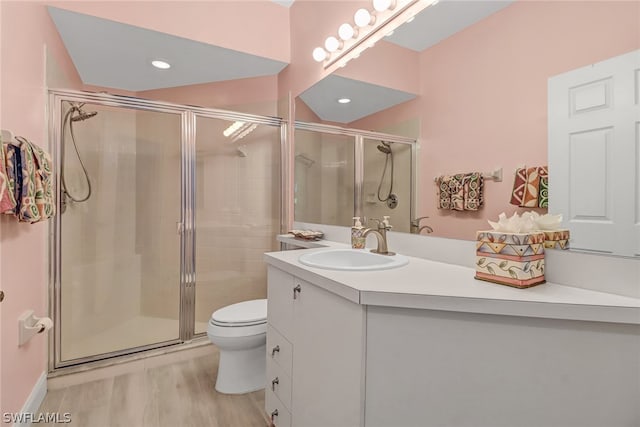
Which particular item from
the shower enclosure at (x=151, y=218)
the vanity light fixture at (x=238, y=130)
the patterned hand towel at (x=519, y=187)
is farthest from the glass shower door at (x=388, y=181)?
the vanity light fixture at (x=238, y=130)

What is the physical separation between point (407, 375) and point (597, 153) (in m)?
0.81

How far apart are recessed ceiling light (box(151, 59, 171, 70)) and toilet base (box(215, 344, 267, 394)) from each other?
2228 millimetres

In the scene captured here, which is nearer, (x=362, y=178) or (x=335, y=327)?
(x=335, y=327)

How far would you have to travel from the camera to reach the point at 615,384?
2.29ft

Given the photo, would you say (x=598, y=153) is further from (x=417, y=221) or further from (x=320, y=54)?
(x=320, y=54)

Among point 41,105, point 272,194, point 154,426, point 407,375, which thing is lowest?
point 154,426

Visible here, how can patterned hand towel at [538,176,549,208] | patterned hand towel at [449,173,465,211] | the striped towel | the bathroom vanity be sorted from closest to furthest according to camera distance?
the bathroom vanity, patterned hand towel at [538,176,549,208], the striped towel, patterned hand towel at [449,173,465,211]

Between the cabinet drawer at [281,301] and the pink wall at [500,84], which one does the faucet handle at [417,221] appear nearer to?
the pink wall at [500,84]

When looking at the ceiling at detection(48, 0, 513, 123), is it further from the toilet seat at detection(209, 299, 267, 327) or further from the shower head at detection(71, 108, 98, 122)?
the toilet seat at detection(209, 299, 267, 327)

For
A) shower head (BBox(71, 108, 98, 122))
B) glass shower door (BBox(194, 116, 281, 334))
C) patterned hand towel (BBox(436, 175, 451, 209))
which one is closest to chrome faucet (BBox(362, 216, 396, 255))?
patterned hand towel (BBox(436, 175, 451, 209))

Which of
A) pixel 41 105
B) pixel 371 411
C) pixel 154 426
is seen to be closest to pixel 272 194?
pixel 41 105

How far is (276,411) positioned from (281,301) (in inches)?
19.3

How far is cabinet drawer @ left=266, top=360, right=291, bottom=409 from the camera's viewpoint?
1243 mm

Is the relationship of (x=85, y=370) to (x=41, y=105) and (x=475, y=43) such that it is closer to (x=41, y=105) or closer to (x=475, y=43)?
(x=41, y=105)
